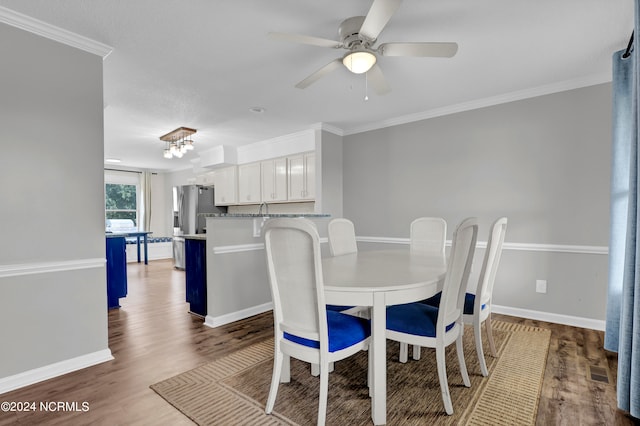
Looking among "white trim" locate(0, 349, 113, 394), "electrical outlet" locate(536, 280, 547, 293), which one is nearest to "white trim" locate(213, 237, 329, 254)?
"white trim" locate(0, 349, 113, 394)

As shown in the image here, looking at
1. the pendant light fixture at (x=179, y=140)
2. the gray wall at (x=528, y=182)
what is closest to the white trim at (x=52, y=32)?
the pendant light fixture at (x=179, y=140)

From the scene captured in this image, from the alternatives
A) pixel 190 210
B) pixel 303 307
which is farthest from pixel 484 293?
pixel 190 210

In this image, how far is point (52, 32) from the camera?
213 cm

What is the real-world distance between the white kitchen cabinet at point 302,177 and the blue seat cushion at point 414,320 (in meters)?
3.06

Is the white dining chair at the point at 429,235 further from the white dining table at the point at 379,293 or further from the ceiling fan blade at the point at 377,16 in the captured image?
the ceiling fan blade at the point at 377,16

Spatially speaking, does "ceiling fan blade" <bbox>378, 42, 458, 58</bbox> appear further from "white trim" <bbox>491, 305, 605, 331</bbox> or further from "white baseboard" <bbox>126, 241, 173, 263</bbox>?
"white baseboard" <bbox>126, 241, 173, 263</bbox>

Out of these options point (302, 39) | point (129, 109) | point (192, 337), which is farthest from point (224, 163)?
point (302, 39)

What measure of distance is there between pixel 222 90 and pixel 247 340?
2528 millimetres

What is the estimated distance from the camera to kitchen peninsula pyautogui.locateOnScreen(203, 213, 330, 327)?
3.11 metres

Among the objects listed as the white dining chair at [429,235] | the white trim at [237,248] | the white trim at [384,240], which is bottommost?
the white trim at [384,240]

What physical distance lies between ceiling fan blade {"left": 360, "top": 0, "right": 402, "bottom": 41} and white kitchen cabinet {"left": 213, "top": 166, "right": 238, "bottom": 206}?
470cm

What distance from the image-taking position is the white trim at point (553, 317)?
9.82ft

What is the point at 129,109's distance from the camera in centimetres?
374

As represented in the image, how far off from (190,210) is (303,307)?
5.68 m
